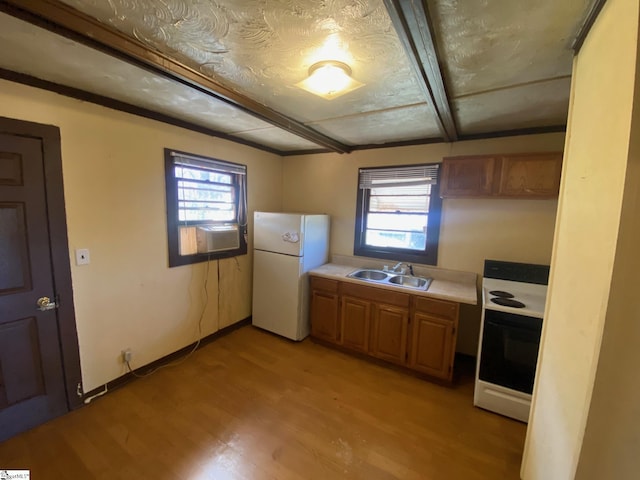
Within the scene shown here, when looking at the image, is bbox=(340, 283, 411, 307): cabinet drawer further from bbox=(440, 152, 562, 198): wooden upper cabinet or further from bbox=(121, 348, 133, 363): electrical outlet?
bbox=(121, 348, 133, 363): electrical outlet

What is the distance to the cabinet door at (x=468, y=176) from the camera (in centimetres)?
236

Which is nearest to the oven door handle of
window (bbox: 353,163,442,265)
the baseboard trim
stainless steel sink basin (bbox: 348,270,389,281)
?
window (bbox: 353,163,442,265)

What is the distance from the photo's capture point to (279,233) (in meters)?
3.08

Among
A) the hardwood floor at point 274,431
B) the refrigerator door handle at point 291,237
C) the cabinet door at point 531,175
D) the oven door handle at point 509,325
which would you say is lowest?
the hardwood floor at point 274,431

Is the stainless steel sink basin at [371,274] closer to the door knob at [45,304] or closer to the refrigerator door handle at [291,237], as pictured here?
the refrigerator door handle at [291,237]

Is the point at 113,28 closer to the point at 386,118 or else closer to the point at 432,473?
the point at 386,118

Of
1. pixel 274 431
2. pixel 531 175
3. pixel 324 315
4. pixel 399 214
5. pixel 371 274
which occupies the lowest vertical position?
pixel 274 431

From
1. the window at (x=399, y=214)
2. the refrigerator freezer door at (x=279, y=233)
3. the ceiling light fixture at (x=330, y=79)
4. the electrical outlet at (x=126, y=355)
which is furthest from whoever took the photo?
the refrigerator freezer door at (x=279, y=233)

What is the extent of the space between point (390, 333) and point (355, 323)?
15.0 inches

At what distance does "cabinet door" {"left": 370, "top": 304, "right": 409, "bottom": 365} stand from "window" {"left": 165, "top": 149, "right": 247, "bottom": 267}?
1.85 metres

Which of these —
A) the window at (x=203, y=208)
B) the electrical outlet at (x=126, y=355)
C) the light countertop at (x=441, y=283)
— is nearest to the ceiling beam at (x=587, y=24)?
the light countertop at (x=441, y=283)

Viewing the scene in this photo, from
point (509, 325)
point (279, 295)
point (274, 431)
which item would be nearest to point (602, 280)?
point (509, 325)

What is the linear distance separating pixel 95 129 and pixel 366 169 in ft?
8.46

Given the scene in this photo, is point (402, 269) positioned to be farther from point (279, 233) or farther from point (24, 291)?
point (24, 291)
